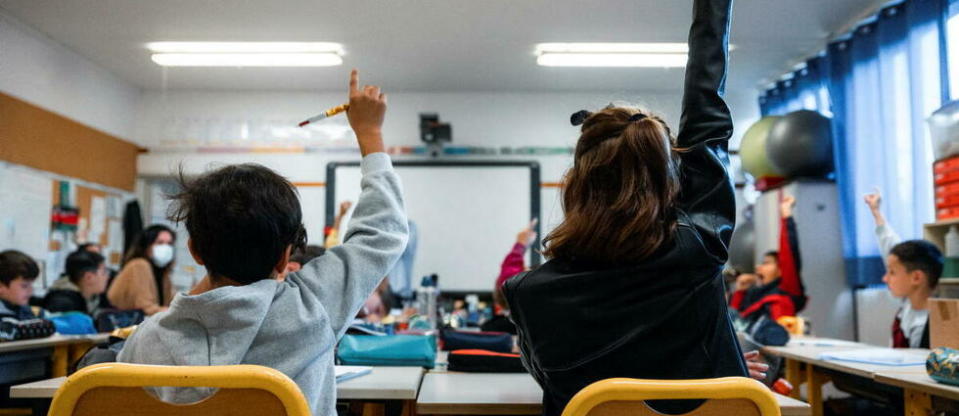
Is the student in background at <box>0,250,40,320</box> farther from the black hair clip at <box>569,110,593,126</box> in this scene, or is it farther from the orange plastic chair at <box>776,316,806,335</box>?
the orange plastic chair at <box>776,316,806,335</box>

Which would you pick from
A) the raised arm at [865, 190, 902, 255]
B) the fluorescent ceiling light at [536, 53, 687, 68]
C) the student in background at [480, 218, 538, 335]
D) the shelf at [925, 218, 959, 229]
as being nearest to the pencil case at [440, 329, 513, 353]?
the student in background at [480, 218, 538, 335]

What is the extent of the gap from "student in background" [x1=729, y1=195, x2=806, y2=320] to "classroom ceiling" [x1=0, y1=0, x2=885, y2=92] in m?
1.27

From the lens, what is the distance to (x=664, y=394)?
101 cm

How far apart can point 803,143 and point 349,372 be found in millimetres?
4274

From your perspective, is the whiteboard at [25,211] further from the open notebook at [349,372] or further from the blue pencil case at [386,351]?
the open notebook at [349,372]

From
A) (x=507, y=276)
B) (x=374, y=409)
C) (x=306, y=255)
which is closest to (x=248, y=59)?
(x=507, y=276)

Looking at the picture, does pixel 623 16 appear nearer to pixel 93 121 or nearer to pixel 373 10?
pixel 373 10

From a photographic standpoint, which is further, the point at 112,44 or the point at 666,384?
the point at 112,44

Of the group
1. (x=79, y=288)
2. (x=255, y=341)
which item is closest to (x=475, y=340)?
(x=255, y=341)

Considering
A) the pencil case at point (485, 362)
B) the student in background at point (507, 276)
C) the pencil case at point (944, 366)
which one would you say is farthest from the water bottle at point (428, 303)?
the pencil case at point (944, 366)

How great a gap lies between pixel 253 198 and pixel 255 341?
0.22 meters

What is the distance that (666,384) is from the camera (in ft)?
3.33

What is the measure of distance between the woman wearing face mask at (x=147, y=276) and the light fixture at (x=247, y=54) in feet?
4.65

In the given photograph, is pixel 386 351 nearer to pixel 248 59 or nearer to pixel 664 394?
pixel 664 394
